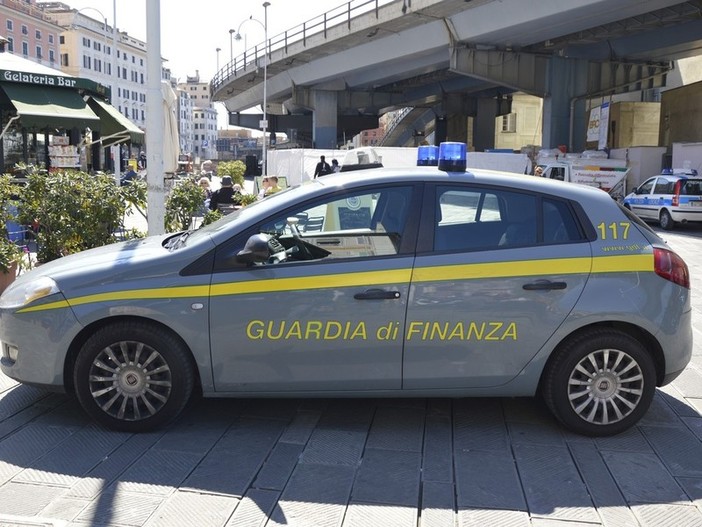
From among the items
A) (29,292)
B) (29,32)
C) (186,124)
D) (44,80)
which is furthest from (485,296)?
(186,124)

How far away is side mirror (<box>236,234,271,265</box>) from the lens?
13.6ft

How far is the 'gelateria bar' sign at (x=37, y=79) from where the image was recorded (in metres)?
14.0

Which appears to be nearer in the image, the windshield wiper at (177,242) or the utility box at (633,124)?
the windshield wiper at (177,242)

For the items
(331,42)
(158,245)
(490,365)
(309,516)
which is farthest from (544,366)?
(331,42)

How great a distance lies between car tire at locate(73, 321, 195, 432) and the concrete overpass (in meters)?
23.8

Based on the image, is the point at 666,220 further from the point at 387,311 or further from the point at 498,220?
the point at 387,311

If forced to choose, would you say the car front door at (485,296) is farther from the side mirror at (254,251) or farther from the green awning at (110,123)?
the green awning at (110,123)

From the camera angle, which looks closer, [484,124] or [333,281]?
[333,281]

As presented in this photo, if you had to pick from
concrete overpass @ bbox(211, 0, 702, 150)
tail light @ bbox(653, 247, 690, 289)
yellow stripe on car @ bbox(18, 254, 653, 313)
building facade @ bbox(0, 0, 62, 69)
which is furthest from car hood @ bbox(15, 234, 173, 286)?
building facade @ bbox(0, 0, 62, 69)

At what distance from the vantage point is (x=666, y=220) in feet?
67.7

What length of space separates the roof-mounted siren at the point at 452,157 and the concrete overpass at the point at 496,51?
876 inches

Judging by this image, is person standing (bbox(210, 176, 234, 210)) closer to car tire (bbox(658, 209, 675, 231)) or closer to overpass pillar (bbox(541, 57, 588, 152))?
car tire (bbox(658, 209, 675, 231))

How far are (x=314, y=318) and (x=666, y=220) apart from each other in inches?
749

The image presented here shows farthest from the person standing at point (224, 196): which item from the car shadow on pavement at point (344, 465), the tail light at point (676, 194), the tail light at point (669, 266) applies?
the tail light at point (676, 194)
